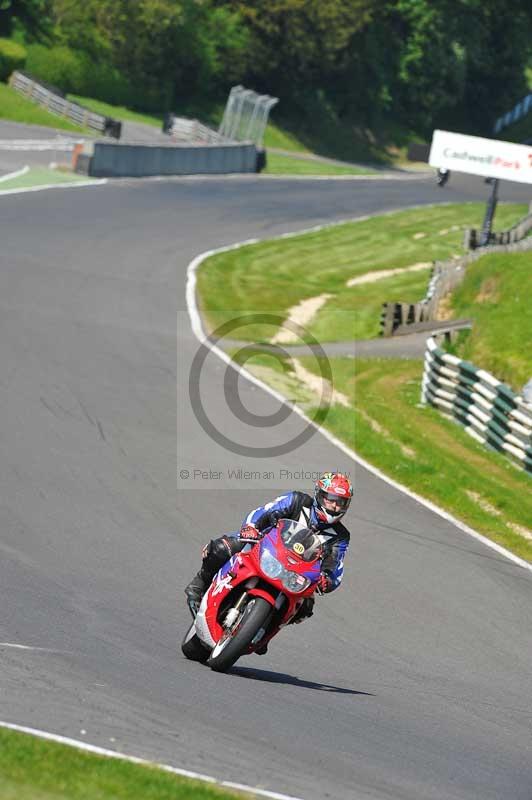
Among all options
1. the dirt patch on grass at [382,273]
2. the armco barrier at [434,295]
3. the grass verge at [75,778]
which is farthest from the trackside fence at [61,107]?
the grass verge at [75,778]

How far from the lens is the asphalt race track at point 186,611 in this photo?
335 inches

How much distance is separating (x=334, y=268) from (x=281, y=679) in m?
31.8

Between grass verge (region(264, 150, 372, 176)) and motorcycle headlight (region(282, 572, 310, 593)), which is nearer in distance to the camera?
motorcycle headlight (region(282, 572, 310, 593))

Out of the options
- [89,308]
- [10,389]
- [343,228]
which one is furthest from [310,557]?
[343,228]

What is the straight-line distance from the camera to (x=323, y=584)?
1055cm

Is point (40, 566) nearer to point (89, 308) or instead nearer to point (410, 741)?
point (410, 741)

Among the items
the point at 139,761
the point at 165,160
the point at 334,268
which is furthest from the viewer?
the point at 165,160

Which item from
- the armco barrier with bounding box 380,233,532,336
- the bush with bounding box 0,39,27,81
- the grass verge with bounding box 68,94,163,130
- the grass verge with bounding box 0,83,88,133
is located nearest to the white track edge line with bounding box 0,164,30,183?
the armco barrier with bounding box 380,233,532,336

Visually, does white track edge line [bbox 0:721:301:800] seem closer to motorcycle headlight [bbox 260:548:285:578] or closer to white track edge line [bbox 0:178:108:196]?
motorcycle headlight [bbox 260:548:285:578]

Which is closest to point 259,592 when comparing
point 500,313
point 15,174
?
point 500,313

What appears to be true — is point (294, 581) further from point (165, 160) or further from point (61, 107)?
point (61, 107)

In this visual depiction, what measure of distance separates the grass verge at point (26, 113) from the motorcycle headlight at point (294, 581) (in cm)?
5402

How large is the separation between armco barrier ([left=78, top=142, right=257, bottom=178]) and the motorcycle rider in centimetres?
3821

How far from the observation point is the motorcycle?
33.2 feet
